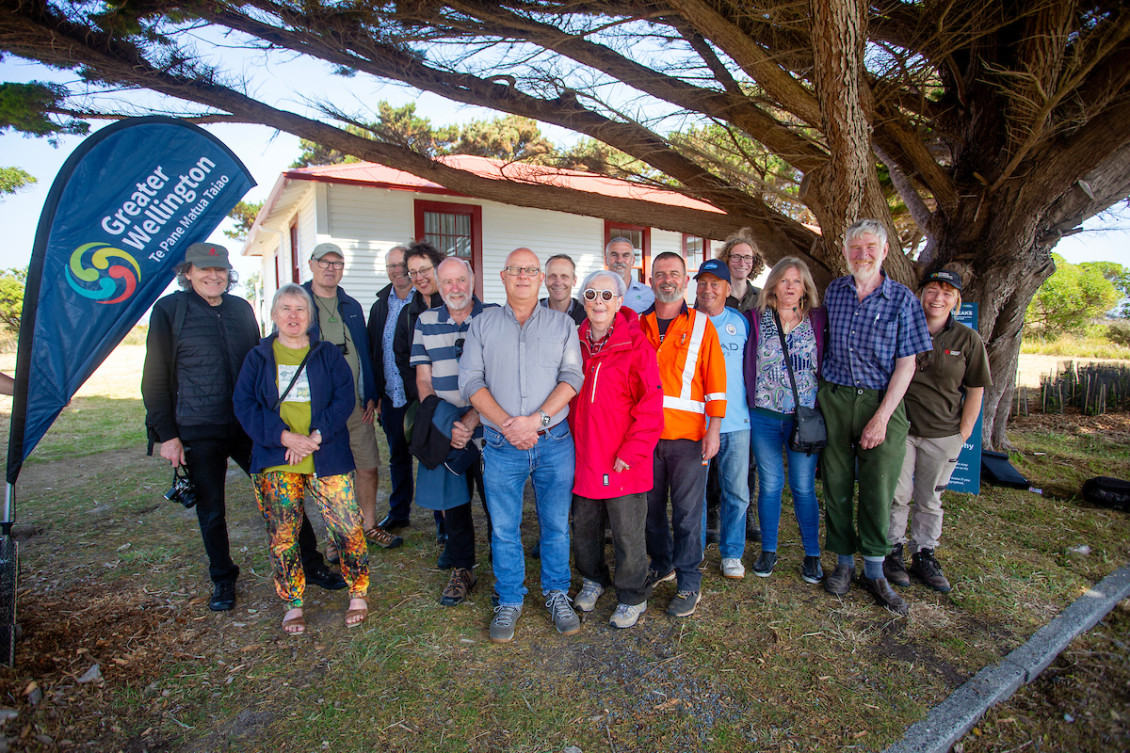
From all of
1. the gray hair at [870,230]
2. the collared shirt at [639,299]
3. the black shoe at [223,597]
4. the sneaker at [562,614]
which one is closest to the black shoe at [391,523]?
the black shoe at [223,597]

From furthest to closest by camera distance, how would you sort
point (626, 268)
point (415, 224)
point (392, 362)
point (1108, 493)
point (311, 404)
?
point (415, 224) → point (1108, 493) → point (626, 268) → point (392, 362) → point (311, 404)

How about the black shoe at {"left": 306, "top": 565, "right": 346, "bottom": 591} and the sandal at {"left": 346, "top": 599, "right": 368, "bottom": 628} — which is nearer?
the sandal at {"left": 346, "top": 599, "right": 368, "bottom": 628}

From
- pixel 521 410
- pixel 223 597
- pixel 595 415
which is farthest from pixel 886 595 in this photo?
pixel 223 597

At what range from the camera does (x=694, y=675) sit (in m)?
2.73

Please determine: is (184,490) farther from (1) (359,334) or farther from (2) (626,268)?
(2) (626,268)

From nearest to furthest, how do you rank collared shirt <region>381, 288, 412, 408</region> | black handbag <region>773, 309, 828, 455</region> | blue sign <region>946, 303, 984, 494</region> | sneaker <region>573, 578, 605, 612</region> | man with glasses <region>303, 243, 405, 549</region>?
1. sneaker <region>573, 578, 605, 612</region>
2. black handbag <region>773, 309, 828, 455</region>
3. man with glasses <region>303, 243, 405, 549</region>
4. collared shirt <region>381, 288, 412, 408</region>
5. blue sign <region>946, 303, 984, 494</region>

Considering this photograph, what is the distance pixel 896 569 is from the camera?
12.0 feet

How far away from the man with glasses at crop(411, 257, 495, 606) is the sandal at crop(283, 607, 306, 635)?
29.9 inches

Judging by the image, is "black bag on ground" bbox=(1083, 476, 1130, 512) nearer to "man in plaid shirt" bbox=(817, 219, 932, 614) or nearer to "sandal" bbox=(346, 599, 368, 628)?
"man in plaid shirt" bbox=(817, 219, 932, 614)

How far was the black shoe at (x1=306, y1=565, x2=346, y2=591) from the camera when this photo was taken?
12.0ft

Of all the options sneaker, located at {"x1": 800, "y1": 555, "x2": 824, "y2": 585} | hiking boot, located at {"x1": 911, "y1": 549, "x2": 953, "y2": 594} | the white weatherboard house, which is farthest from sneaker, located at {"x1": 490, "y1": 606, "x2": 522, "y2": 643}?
the white weatherboard house

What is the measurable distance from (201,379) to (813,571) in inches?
151

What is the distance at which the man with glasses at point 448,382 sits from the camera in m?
3.29

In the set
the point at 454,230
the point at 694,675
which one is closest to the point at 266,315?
the point at 454,230
